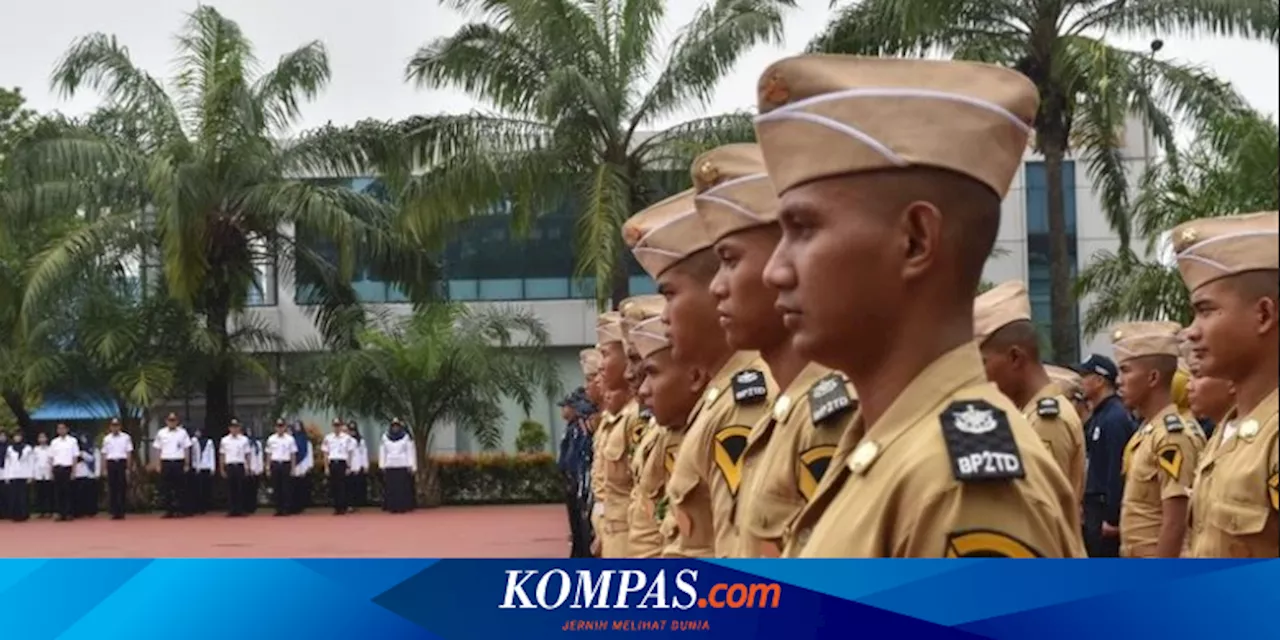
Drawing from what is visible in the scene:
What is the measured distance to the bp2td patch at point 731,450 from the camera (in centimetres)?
270

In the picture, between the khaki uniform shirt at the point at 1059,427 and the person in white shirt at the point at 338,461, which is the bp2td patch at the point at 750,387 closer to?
the person in white shirt at the point at 338,461

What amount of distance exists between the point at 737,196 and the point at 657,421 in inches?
62.4

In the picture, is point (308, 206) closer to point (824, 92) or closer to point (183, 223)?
point (183, 223)

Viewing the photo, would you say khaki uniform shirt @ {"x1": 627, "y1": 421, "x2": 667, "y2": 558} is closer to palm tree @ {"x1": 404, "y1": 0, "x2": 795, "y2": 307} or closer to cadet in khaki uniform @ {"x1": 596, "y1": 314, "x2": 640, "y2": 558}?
cadet in khaki uniform @ {"x1": 596, "y1": 314, "x2": 640, "y2": 558}

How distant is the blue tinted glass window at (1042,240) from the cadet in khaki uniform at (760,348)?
0.99 ft

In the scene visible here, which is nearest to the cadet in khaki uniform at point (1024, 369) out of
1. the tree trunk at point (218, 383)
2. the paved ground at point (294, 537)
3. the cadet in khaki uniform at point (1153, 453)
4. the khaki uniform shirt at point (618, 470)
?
the cadet in khaki uniform at point (1153, 453)

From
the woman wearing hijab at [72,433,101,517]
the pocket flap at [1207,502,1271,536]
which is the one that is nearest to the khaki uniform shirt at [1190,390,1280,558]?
the pocket flap at [1207,502,1271,536]

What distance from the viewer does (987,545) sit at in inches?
59.0

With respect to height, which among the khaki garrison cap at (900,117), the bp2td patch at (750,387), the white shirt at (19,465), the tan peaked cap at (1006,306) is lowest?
the white shirt at (19,465)

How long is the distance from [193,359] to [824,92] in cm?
101

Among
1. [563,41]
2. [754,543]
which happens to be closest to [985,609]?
[754,543]

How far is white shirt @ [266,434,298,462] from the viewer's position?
6.74 feet

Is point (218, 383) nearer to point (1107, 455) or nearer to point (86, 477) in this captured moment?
point (86, 477)

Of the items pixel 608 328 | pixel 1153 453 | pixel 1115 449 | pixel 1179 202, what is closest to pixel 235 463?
pixel 608 328
